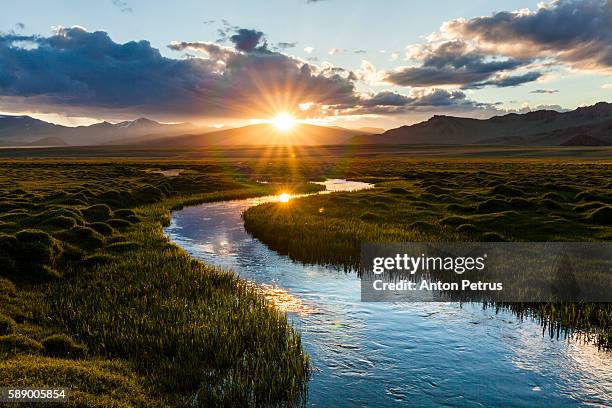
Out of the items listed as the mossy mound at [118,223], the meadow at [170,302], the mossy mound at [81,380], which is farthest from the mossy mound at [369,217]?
the mossy mound at [81,380]

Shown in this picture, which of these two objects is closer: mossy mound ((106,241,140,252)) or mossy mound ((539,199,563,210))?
mossy mound ((106,241,140,252))

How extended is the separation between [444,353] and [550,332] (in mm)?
4746

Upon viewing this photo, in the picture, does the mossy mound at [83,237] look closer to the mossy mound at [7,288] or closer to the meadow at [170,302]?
the meadow at [170,302]

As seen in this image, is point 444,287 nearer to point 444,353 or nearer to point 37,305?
point 444,353

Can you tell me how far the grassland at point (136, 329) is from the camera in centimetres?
1224

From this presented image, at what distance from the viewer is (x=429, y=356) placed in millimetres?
15258

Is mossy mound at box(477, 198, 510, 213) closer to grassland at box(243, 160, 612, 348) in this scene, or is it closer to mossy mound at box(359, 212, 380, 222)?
grassland at box(243, 160, 612, 348)

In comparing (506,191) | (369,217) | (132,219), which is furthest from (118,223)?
(506,191)

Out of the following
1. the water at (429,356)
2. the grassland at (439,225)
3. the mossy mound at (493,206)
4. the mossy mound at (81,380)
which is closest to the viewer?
the mossy mound at (81,380)

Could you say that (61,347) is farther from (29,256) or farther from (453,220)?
(453,220)

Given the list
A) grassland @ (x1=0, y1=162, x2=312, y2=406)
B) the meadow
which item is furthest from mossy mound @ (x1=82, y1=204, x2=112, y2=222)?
grassland @ (x1=0, y1=162, x2=312, y2=406)
